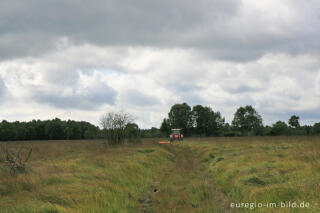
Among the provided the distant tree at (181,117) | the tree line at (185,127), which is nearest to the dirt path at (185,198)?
the tree line at (185,127)

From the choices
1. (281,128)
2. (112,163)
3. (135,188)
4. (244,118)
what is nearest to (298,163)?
(135,188)

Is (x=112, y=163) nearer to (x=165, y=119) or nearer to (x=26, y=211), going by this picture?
(x=26, y=211)

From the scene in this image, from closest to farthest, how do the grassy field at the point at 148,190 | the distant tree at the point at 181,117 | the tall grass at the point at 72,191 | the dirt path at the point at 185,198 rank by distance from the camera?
the tall grass at the point at 72,191
the grassy field at the point at 148,190
the dirt path at the point at 185,198
the distant tree at the point at 181,117

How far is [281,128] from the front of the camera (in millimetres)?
106688

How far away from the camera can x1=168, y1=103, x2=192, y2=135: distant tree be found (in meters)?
116

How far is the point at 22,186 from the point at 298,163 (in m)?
12.8

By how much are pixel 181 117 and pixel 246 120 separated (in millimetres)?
30501

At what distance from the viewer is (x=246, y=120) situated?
125m

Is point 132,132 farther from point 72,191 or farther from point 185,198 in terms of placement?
point 72,191

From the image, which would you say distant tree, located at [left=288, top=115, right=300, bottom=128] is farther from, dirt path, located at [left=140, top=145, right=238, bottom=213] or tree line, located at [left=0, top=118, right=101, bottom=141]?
dirt path, located at [left=140, top=145, right=238, bottom=213]

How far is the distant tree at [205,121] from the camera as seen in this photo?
118m

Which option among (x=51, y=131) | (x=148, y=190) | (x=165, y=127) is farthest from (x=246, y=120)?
(x=148, y=190)

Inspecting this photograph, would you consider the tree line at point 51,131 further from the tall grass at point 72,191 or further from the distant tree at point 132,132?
the tall grass at point 72,191

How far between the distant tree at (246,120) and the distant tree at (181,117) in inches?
928
